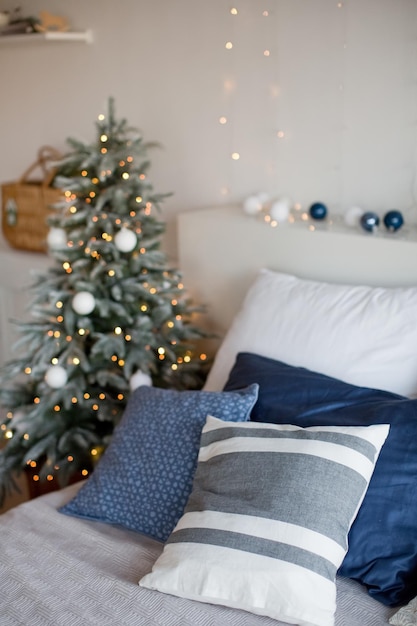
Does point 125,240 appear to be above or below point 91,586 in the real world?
above

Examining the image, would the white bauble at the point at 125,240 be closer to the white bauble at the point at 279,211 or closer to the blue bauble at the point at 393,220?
the white bauble at the point at 279,211

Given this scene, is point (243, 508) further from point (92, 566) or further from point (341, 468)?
point (92, 566)

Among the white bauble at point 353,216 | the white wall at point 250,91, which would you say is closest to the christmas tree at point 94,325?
the white wall at point 250,91

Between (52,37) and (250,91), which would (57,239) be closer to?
(250,91)

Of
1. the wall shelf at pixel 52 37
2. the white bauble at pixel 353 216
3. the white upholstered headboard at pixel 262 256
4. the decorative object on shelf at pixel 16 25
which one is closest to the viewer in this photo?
the white upholstered headboard at pixel 262 256

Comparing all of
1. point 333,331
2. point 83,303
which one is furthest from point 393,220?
point 83,303

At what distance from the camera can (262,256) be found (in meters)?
2.37

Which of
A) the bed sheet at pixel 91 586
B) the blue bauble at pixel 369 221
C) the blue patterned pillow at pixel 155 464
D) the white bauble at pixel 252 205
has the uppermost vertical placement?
the white bauble at pixel 252 205

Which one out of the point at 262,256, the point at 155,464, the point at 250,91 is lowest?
the point at 155,464

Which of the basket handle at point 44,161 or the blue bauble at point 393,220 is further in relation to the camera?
the basket handle at point 44,161

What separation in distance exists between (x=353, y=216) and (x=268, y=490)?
1.03 metres

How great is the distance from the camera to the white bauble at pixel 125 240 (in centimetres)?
226

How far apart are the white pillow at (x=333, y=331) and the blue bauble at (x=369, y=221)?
216mm

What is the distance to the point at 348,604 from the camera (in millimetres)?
1421
